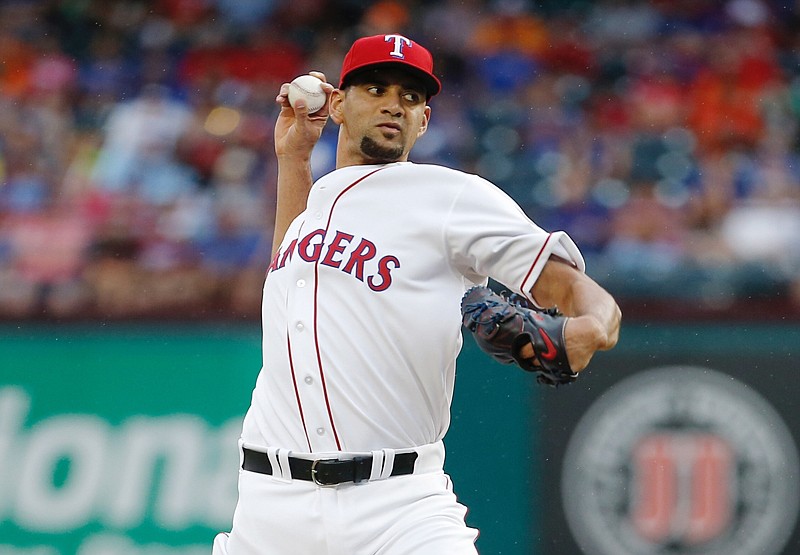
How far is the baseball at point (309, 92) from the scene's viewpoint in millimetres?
3672

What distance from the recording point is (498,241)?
9.50 ft

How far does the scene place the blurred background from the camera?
19.8ft

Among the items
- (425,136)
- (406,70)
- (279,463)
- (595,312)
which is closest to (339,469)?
(279,463)

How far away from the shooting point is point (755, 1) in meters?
9.86

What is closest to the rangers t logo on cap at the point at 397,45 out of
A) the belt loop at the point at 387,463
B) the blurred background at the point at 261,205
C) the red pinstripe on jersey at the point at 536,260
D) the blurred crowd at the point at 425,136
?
the red pinstripe on jersey at the point at 536,260

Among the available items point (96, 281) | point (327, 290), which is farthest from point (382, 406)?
point (96, 281)

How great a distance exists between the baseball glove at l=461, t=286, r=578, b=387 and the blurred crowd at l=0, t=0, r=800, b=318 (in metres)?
3.50

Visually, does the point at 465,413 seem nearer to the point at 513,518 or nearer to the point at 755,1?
the point at 513,518

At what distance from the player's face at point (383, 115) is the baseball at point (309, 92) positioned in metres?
0.36

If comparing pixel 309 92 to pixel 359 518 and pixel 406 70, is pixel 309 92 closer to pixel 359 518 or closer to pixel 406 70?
pixel 406 70

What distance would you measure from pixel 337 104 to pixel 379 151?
0.87ft

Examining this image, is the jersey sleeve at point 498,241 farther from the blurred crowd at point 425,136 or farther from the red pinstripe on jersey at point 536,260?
the blurred crowd at point 425,136

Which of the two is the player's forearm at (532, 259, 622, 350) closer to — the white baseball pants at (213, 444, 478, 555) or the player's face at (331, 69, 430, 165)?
the white baseball pants at (213, 444, 478, 555)

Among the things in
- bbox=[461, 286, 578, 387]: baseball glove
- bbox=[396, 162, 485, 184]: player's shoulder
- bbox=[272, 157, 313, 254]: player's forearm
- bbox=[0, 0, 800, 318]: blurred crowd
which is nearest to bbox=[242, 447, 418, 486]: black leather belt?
bbox=[461, 286, 578, 387]: baseball glove
